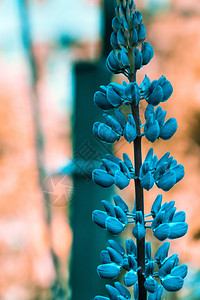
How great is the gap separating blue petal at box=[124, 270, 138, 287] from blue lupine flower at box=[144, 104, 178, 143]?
13 cm

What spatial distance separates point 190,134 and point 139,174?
102 centimetres

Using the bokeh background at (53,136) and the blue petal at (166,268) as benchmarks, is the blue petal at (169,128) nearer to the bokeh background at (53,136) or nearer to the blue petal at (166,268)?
A: the blue petal at (166,268)

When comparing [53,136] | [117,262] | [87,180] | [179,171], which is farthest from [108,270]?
[53,136]

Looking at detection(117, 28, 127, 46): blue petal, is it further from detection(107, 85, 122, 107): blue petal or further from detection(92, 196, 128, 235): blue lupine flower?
detection(92, 196, 128, 235): blue lupine flower

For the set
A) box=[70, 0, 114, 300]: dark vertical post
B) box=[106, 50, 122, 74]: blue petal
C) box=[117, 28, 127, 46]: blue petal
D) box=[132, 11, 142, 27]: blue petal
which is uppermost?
box=[132, 11, 142, 27]: blue petal

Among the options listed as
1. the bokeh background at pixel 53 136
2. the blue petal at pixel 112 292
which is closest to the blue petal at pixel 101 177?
the blue petal at pixel 112 292

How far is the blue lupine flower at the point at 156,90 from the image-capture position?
33 cm

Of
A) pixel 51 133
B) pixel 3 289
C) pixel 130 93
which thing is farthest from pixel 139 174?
pixel 3 289

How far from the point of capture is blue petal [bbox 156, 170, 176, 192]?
0.32 m

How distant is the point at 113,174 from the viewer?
33 cm

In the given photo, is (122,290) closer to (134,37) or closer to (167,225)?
(167,225)

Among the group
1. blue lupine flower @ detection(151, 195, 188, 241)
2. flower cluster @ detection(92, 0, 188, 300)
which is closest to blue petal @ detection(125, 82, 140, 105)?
flower cluster @ detection(92, 0, 188, 300)

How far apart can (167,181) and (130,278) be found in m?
0.10

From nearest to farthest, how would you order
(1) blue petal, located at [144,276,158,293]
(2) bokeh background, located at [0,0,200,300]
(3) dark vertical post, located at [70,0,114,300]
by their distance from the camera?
(1) blue petal, located at [144,276,158,293], (3) dark vertical post, located at [70,0,114,300], (2) bokeh background, located at [0,0,200,300]
